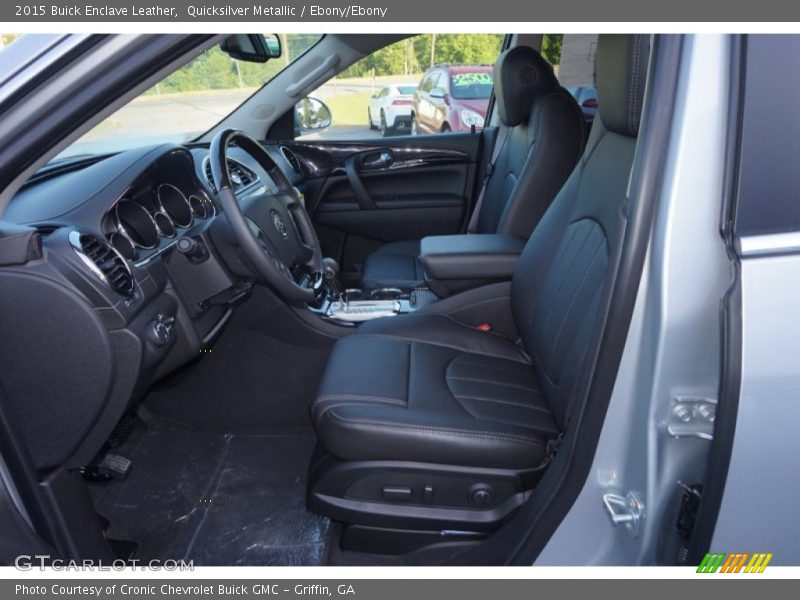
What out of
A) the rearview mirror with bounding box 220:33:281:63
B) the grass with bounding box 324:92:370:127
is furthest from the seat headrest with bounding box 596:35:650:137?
the grass with bounding box 324:92:370:127

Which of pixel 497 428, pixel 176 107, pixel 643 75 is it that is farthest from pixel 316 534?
pixel 176 107

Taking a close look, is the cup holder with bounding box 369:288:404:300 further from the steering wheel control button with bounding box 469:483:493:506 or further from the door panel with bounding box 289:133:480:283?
the steering wheel control button with bounding box 469:483:493:506

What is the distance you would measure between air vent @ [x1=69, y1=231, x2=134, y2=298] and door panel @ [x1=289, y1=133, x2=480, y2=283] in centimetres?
172

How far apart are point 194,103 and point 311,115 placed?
28.1 inches

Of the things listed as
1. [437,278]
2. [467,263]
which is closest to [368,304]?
[437,278]

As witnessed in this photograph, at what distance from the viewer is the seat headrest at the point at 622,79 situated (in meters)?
1.05

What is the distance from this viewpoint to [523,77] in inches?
90.4

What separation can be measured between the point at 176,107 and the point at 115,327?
4.28 feet

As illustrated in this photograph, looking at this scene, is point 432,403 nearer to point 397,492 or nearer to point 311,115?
point 397,492

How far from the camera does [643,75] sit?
3.48ft

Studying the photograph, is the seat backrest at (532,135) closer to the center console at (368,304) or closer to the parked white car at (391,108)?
the center console at (368,304)

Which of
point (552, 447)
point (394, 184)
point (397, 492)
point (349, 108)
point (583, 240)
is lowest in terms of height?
point (397, 492)

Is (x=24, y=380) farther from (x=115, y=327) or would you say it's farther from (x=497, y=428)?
(x=497, y=428)

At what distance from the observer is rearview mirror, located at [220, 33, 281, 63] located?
2.14 metres
